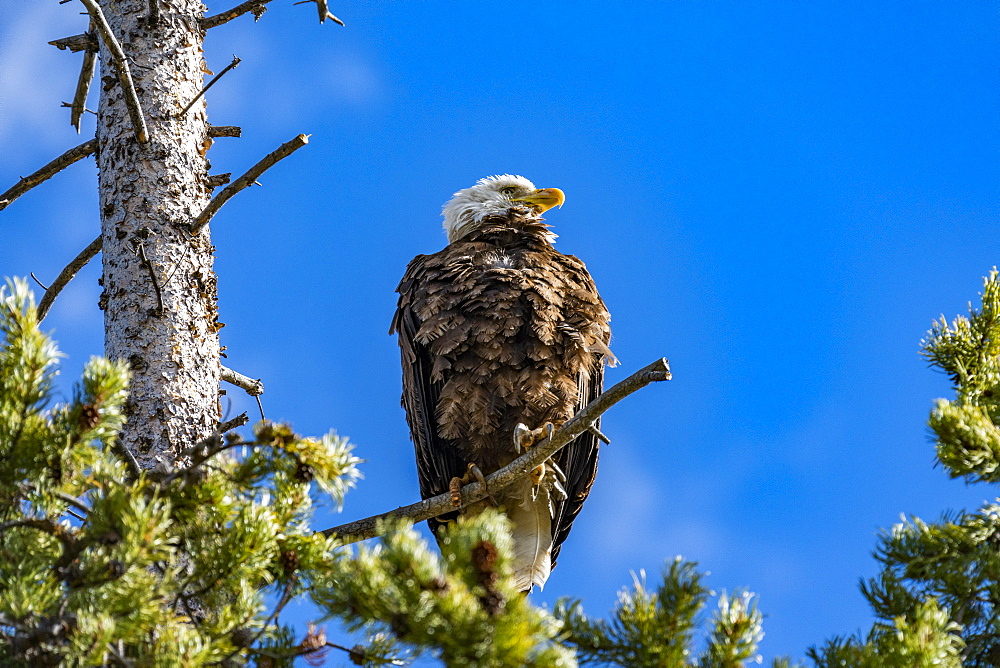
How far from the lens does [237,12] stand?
171 inches

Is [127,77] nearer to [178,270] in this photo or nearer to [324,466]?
[178,270]

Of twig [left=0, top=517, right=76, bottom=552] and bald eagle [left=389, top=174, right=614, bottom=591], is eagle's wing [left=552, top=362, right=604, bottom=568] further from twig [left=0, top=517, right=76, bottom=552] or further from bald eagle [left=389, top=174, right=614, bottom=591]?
twig [left=0, top=517, right=76, bottom=552]

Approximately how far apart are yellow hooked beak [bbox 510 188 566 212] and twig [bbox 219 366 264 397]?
218 cm

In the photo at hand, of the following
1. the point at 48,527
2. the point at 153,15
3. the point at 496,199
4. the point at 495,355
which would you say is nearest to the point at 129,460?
the point at 48,527

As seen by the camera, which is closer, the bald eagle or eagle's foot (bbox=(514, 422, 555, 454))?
eagle's foot (bbox=(514, 422, 555, 454))

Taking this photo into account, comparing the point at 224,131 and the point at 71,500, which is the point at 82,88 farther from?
the point at 71,500

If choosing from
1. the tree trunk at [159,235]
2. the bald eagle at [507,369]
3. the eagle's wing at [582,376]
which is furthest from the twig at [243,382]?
the eagle's wing at [582,376]

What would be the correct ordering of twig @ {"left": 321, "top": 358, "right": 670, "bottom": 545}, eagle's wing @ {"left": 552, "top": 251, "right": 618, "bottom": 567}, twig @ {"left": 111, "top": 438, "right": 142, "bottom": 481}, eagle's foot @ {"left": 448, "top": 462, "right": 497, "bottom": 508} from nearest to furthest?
1. twig @ {"left": 111, "top": 438, "right": 142, "bottom": 481}
2. twig @ {"left": 321, "top": 358, "right": 670, "bottom": 545}
3. eagle's foot @ {"left": 448, "top": 462, "right": 497, "bottom": 508}
4. eagle's wing @ {"left": 552, "top": 251, "right": 618, "bottom": 567}

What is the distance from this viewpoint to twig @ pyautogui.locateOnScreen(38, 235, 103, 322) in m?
4.20

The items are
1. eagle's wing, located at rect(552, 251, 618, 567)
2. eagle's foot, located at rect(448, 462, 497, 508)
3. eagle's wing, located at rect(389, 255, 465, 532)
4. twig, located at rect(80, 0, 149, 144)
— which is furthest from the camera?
eagle's wing, located at rect(389, 255, 465, 532)

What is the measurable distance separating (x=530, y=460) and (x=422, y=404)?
125 centimetres

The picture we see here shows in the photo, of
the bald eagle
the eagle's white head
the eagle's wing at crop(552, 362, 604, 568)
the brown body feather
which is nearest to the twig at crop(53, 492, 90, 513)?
the bald eagle

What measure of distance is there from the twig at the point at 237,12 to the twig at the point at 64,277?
1145mm

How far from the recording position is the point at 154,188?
3670 mm
